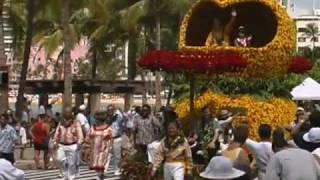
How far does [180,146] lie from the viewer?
1189cm

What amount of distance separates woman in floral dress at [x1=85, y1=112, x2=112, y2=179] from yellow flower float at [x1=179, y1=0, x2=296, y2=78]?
237 cm

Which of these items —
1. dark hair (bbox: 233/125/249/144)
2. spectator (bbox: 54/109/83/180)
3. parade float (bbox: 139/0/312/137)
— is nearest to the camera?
dark hair (bbox: 233/125/249/144)

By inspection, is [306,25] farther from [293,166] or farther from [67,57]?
[293,166]

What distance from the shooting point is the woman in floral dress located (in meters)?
17.3

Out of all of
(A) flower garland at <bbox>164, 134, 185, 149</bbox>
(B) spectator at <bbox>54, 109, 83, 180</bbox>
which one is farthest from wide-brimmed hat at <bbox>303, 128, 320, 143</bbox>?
(B) spectator at <bbox>54, 109, 83, 180</bbox>

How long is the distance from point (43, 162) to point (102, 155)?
21.8 feet

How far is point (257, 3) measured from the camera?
63.0 ft

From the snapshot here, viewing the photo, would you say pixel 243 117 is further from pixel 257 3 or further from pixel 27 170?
pixel 27 170

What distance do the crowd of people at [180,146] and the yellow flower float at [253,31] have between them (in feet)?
3.87

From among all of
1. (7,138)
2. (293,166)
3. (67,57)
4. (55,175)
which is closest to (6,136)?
(7,138)

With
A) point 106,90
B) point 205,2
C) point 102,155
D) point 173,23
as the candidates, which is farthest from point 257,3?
point 173,23

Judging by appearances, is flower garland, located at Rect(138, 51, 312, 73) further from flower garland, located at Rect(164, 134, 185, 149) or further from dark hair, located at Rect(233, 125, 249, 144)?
dark hair, located at Rect(233, 125, 249, 144)

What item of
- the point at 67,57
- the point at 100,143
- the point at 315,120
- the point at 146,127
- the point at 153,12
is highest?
the point at 153,12

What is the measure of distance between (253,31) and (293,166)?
12.1m
